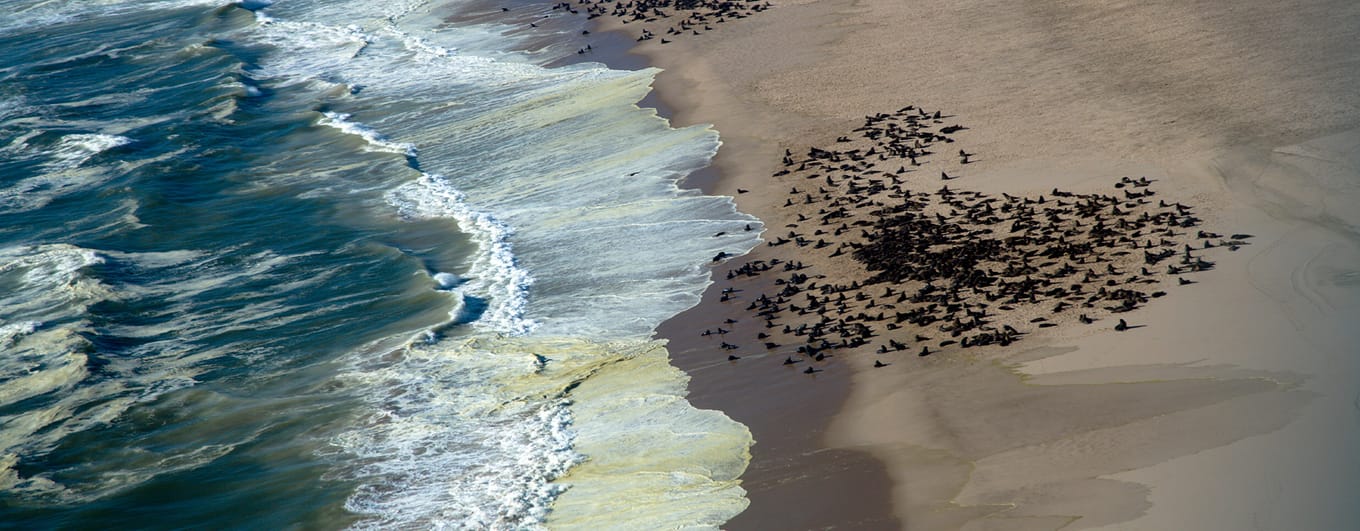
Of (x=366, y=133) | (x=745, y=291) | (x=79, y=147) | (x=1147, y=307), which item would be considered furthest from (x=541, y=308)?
(x=79, y=147)

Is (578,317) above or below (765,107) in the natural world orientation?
below

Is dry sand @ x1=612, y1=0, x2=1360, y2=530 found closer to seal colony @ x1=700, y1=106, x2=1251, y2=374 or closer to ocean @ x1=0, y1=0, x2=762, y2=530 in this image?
seal colony @ x1=700, y1=106, x2=1251, y2=374

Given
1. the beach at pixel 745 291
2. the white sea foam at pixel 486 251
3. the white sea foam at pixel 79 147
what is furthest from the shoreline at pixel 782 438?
the white sea foam at pixel 79 147

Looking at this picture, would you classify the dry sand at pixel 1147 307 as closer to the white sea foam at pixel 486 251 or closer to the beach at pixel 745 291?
the beach at pixel 745 291

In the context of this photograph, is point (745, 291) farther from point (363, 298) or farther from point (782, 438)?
point (363, 298)

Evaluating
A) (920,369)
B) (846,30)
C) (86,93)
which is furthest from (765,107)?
(86,93)

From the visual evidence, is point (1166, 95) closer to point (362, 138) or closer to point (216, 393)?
point (216, 393)
